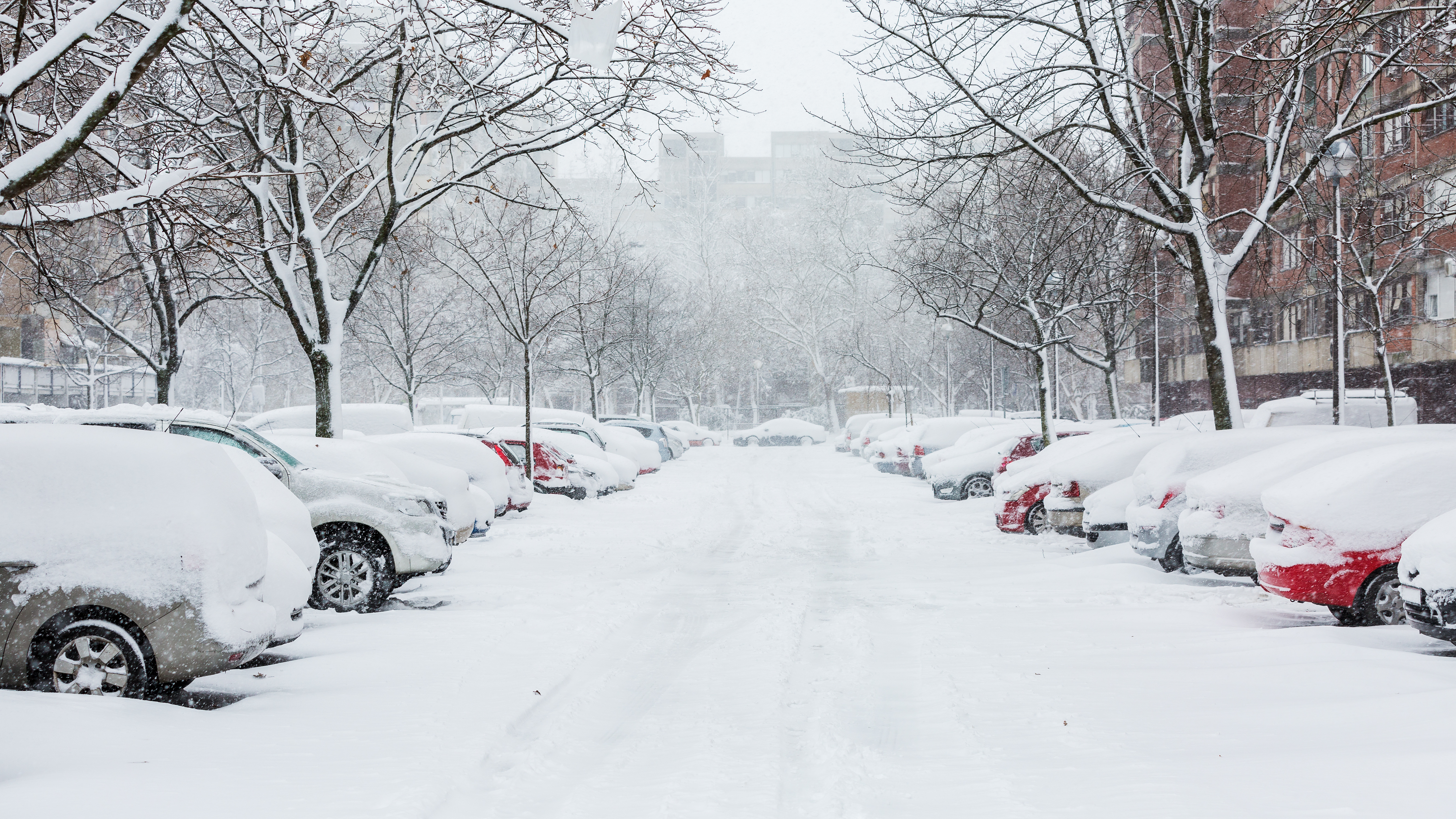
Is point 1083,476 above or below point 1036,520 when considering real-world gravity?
above

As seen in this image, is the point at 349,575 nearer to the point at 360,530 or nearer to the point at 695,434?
the point at 360,530

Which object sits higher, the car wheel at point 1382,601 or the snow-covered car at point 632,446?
the snow-covered car at point 632,446

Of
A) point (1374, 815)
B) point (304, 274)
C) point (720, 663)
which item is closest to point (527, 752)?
point (720, 663)

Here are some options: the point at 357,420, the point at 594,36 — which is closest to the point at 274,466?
the point at 594,36

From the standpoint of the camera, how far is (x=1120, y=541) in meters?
13.7

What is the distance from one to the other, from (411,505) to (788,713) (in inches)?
205

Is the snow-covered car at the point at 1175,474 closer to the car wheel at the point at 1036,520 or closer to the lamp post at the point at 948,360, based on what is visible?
the car wheel at the point at 1036,520

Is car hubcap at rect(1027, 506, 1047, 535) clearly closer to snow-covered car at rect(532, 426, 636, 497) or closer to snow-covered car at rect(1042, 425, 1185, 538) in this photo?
snow-covered car at rect(1042, 425, 1185, 538)

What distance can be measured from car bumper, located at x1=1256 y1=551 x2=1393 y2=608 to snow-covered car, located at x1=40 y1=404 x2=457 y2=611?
23.6ft

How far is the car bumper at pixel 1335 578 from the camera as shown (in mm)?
8352

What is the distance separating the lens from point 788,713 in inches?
245

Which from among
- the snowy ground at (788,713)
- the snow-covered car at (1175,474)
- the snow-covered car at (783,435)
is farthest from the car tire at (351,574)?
the snow-covered car at (783,435)

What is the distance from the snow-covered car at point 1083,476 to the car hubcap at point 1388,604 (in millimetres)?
5011

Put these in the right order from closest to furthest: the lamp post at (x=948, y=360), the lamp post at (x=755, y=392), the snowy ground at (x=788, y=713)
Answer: the snowy ground at (x=788, y=713) → the lamp post at (x=948, y=360) → the lamp post at (x=755, y=392)
